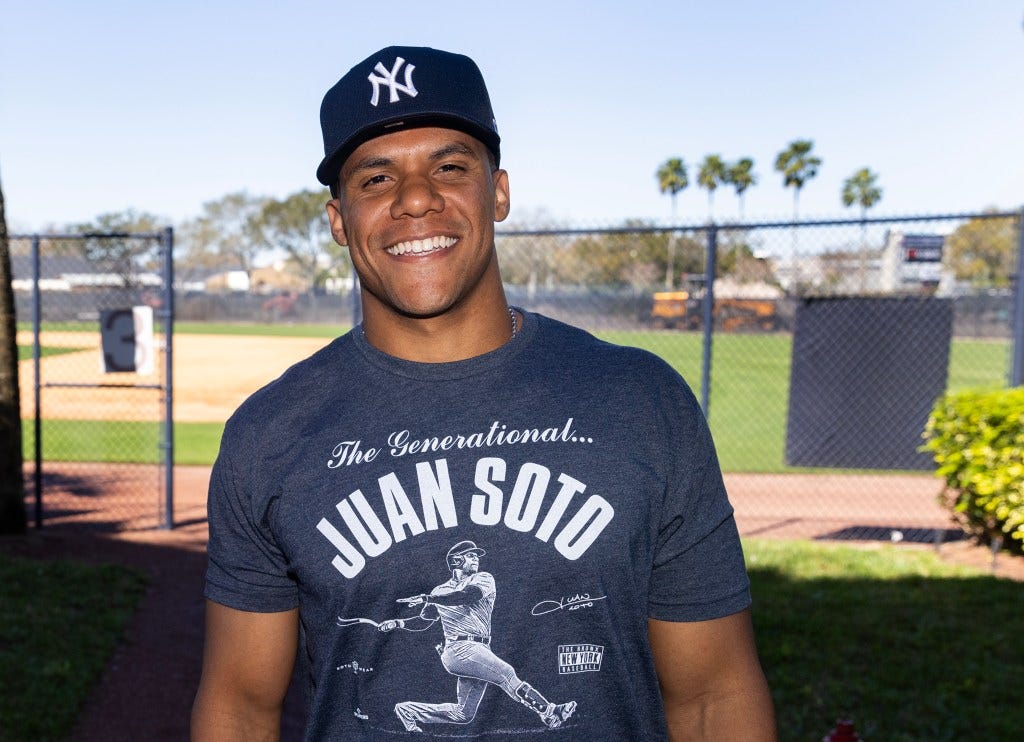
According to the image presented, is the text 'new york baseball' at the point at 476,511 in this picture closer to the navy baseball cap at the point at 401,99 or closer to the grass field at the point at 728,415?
the navy baseball cap at the point at 401,99

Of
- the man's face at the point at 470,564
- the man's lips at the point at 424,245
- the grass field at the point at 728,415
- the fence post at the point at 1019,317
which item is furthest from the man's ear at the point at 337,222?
the grass field at the point at 728,415

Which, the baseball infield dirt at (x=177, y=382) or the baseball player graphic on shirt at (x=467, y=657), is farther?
the baseball infield dirt at (x=177, y=382)

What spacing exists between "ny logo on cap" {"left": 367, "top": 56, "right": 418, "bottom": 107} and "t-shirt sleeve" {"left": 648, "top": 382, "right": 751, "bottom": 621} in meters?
0.79

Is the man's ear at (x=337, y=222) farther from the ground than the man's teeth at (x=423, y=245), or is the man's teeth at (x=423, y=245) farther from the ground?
the man's ear at (x=337, y=222)

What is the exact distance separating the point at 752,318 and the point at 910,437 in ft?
35.6

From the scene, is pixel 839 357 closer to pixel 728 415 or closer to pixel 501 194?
pixel 501 194

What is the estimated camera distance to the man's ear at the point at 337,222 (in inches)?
78.4

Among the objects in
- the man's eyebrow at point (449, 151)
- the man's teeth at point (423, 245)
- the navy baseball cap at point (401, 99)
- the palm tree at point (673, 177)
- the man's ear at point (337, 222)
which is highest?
the palm tree at point (673, 177)

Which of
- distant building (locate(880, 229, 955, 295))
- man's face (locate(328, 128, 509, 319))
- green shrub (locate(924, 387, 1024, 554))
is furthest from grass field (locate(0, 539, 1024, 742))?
man's face (locate(328, 128, 509, 319))

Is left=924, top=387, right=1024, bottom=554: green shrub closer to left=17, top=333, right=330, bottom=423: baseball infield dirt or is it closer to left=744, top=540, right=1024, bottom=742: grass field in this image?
left=744, top=540, right=1024, bottom=742: grass field

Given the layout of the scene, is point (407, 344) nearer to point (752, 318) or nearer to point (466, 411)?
point (466, 411)

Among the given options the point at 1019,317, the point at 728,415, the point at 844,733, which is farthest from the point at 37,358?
the point at 728,415

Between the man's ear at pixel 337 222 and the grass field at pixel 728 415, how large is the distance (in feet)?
27.2

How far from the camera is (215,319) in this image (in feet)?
147
